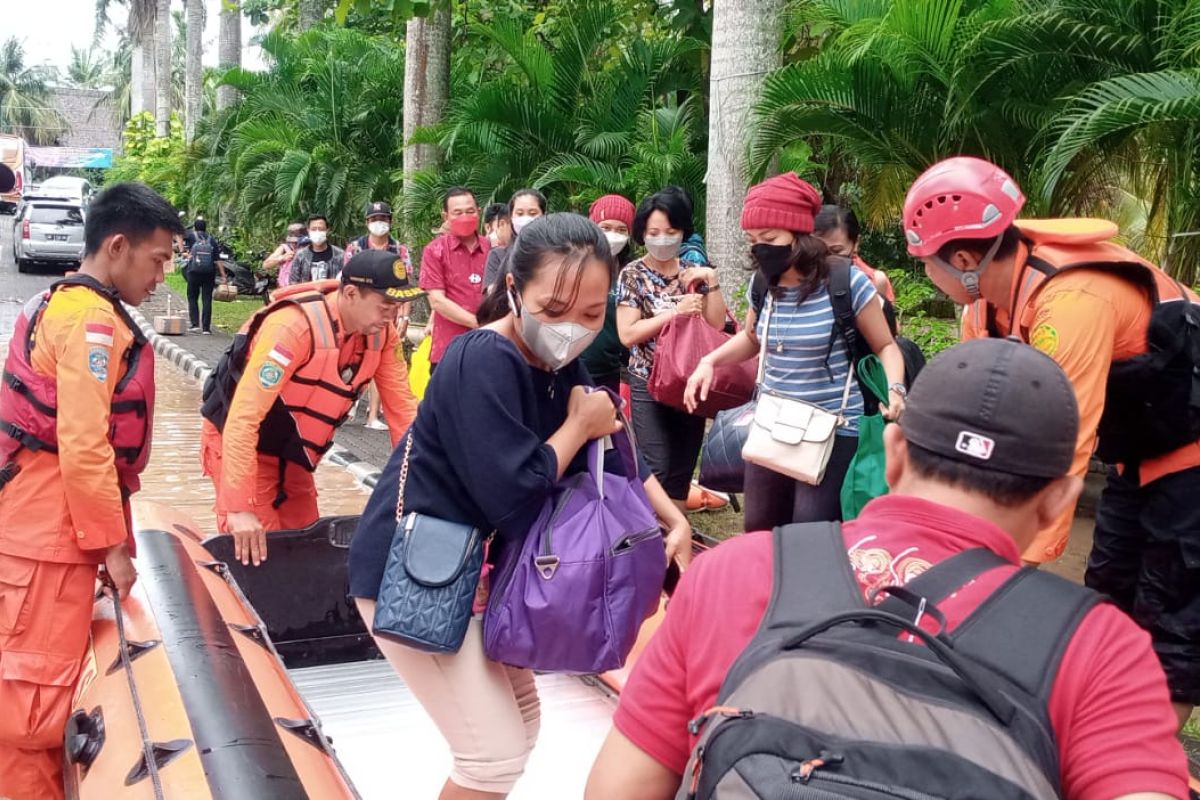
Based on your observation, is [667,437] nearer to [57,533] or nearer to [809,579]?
[57,533]

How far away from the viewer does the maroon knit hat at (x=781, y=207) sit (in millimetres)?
3926

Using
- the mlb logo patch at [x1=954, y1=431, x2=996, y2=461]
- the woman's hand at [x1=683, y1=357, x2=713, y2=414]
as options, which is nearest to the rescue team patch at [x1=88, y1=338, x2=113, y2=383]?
the woman's hand at [x1=683, y1=357, x2=713, y2=414]

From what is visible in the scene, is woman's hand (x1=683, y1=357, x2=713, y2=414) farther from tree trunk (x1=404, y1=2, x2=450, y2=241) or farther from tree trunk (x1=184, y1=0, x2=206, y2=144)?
tree trunk (x1=184, y1=0, x2=206, y2=144)

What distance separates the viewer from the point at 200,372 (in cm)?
1267

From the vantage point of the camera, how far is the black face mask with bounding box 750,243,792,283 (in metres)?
3.95

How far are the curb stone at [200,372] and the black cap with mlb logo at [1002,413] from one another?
3.91m

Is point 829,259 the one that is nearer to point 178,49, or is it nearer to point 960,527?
point 960,527

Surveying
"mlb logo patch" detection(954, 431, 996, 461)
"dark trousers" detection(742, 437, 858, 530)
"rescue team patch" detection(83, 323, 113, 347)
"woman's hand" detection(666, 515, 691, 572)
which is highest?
"mlb logo patch" detection(954, 431, 996, 461)

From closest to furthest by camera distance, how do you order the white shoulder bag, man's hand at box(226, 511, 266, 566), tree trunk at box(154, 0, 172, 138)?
the white shoulder bag, man's hand at box(226, 511, 266, 566), tree trunk at box(154, 0, 172, 138)

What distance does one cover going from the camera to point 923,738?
1221 mm

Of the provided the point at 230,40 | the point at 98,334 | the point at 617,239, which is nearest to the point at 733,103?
the point at 617,239

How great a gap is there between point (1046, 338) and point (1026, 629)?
4.66 ft

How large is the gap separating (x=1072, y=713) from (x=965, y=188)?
5.75 ft

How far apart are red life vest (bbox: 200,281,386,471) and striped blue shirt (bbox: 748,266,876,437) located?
146cm
